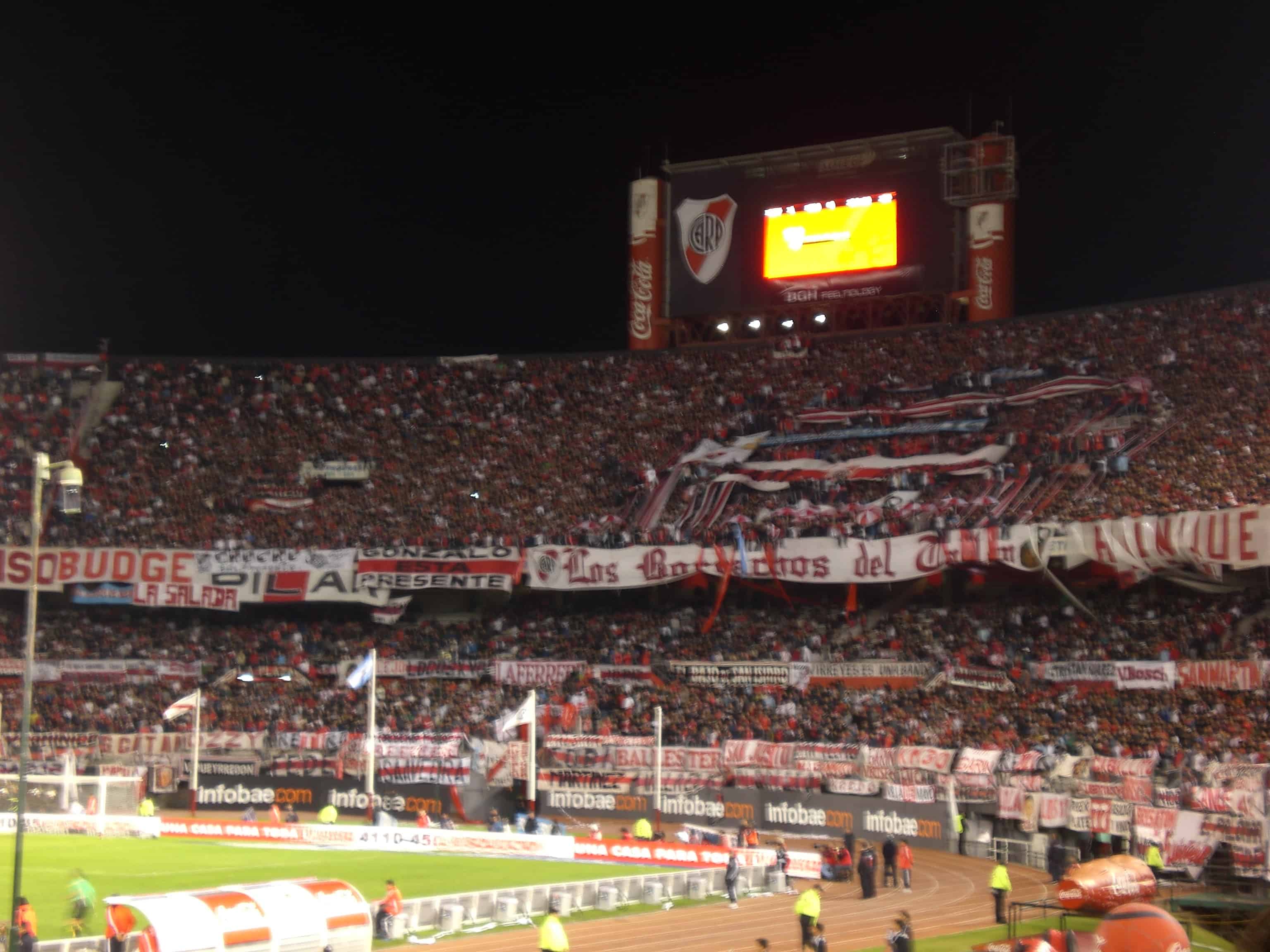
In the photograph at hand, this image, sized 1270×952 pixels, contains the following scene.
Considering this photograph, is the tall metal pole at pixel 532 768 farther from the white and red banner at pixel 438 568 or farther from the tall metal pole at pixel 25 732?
the tall metal pole at pixel 25 732

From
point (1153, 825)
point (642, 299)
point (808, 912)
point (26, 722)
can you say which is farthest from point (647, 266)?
point (26, 722)

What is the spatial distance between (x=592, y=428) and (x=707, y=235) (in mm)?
8975

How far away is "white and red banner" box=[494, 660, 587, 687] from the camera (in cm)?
4797

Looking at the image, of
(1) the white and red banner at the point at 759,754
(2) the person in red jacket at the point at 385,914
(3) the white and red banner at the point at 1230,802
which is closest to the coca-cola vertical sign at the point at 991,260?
(1) the white and red banner at the point at 759,754

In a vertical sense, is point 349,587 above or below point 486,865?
above

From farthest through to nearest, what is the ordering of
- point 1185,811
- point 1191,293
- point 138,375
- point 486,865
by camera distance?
point 138,375
point 1191,293
point 486,865
point 1185,811

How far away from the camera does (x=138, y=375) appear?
60438 millimetres

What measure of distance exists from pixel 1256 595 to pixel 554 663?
21.5m

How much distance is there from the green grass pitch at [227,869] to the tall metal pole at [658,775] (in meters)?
4.29

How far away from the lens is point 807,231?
55.6 metres


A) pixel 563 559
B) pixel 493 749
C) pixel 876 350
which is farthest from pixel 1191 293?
pixel 493 749

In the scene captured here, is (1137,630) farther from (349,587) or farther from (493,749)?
(349,587)

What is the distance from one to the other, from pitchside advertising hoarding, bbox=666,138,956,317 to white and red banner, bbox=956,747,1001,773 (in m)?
22.2

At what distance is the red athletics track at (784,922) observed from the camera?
25.5 metres
